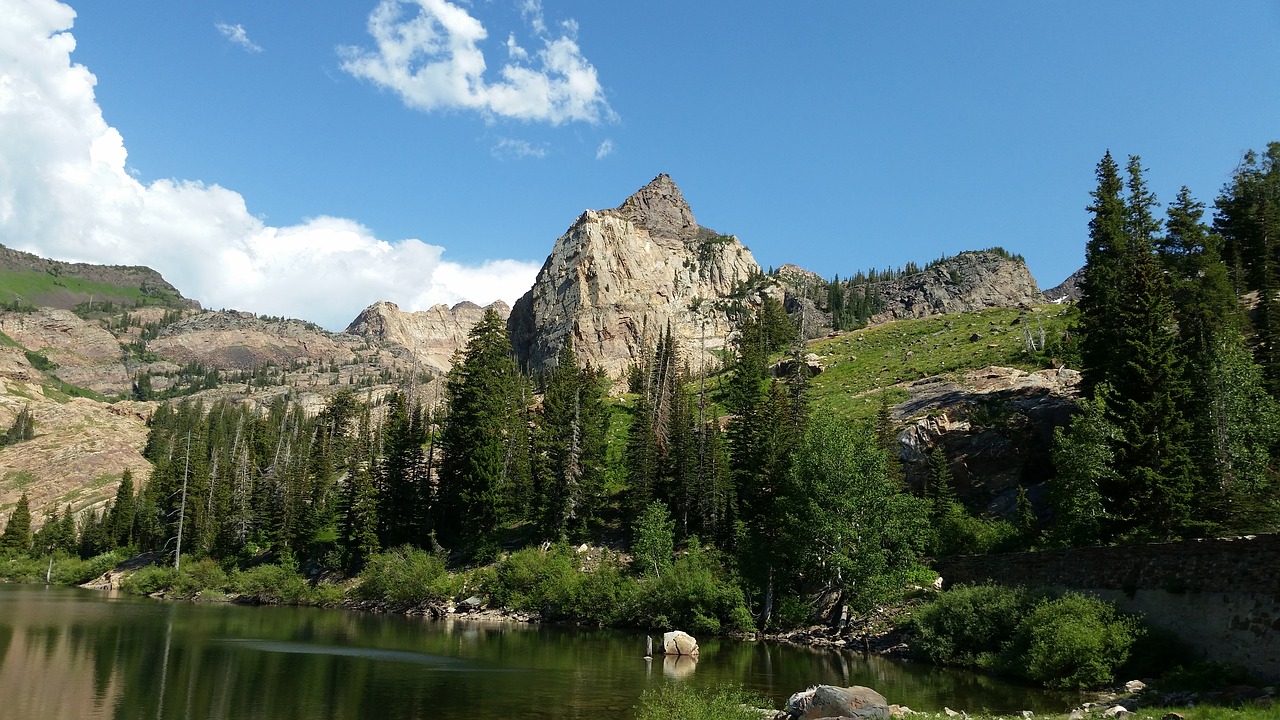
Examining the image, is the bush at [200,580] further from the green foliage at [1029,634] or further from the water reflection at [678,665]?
the green foliage at [1029,634]

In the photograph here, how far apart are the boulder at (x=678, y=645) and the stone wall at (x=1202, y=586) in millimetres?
18397

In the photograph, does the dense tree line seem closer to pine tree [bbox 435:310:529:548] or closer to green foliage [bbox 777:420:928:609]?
green foliage [bbox 777:420:928:609]

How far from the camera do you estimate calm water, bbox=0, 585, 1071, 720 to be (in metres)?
26.9

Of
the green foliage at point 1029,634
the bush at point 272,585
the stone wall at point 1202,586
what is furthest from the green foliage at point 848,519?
the bush at point 272,585

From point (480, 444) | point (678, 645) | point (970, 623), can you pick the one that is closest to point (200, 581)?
point (480, 444)

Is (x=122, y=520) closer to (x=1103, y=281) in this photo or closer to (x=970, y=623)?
(x=970, y=623)

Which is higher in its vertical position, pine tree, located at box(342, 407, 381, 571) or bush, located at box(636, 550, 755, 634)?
pine tree, located at box(342, 407, 381, 571)

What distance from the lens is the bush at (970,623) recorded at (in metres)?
35.9

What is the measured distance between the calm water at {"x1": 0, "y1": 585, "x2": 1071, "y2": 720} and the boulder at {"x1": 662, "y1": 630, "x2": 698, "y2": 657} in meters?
1.05

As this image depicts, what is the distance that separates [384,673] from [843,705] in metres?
22.4

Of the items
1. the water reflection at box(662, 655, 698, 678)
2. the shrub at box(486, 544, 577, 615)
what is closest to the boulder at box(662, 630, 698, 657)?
the water reflection at box(662, 655, 698, 678)

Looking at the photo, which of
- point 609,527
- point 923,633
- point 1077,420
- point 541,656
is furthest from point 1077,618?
point 609,527

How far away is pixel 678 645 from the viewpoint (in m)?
41.9

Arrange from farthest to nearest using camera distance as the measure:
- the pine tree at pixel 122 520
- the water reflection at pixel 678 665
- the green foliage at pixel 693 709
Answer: the pine tree at pixel 122 520 < the water reflection at pixel 678 665 < the green foliage at pixel 693 709
